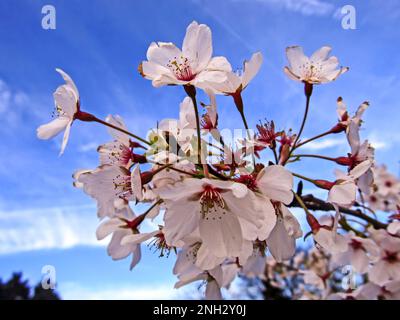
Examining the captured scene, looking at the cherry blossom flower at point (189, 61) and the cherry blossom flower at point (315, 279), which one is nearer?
the cherry blossom flower at point (189, 61)

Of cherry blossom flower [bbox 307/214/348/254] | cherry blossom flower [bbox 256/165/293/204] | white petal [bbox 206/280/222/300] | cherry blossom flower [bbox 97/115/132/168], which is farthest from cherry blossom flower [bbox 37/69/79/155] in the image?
cherry blossom flower [bbox 307/214/348/254]

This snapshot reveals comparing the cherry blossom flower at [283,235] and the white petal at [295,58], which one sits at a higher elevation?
the white petal at [295,58]

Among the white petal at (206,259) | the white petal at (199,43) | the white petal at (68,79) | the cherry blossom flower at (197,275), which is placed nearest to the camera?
the white petal at (206,259)

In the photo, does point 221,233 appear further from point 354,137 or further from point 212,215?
point 354,137

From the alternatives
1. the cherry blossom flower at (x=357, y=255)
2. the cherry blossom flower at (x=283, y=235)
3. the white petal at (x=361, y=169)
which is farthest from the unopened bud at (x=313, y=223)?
the cherry blossom flower at (x=357, y=255)

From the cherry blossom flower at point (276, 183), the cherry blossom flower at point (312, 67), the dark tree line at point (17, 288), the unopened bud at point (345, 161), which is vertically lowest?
the cherry blossom flower at point (276, 183)

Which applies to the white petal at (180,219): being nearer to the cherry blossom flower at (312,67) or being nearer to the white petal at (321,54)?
the cherry blossom flower at (312,67)
